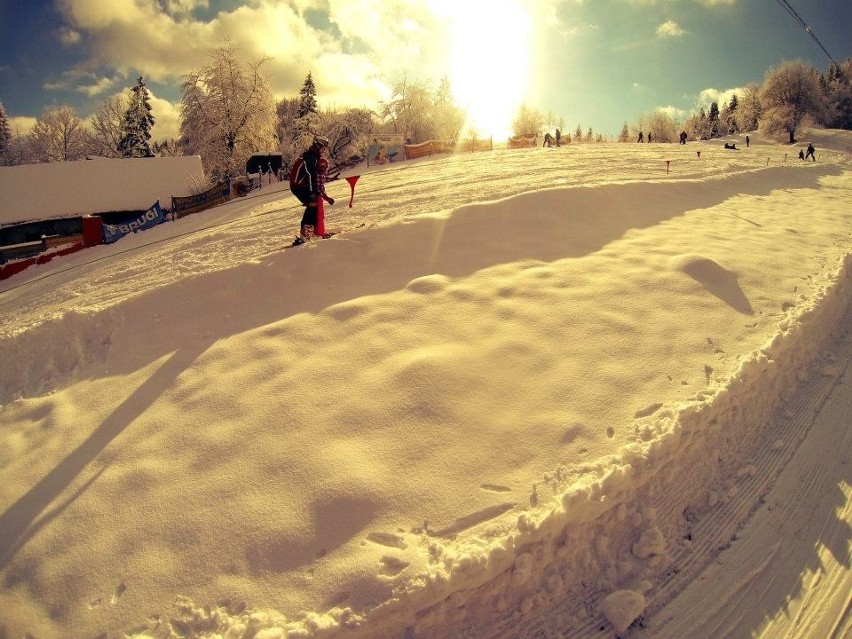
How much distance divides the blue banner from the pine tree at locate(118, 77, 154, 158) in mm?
40934

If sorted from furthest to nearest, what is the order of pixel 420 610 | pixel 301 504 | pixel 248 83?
pixel 248 83 → pixel 301 504 → pixel 420 610

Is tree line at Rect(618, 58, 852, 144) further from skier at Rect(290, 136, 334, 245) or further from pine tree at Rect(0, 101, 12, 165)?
pine tree at Rect(0, 101, 12, 165)

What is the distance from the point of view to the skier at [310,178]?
6820 mm

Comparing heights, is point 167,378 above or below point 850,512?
above

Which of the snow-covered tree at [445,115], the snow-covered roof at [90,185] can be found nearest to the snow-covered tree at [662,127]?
the snow-covered tree at [445,115]

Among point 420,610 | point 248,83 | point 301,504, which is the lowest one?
point 420,610

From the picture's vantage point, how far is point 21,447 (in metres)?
3.76

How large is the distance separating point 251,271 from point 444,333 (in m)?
3.24

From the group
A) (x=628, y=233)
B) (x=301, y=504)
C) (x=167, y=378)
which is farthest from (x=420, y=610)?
(x=628, y=233)

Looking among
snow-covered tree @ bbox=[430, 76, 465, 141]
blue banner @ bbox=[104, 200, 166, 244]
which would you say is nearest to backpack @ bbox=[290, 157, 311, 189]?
blue banner @ bbox=[104, 200, 166, 244]

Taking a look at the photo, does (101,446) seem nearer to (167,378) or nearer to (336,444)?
(167,378)

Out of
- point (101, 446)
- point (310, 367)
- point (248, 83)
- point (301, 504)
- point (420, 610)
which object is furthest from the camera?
point (248, 83)

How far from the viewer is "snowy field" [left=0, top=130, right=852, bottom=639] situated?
2424mm

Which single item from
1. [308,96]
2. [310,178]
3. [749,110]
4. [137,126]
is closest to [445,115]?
[308,96]
